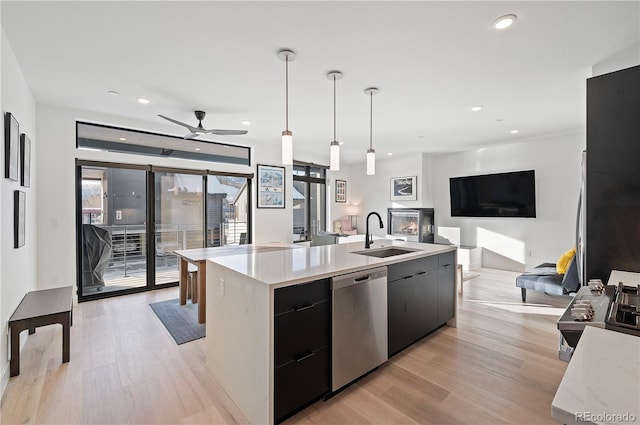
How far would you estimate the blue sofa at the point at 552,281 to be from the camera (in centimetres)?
348

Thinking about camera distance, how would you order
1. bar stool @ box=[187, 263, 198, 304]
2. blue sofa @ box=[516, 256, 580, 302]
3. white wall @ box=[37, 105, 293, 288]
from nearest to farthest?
1. blue sofa @ box=[516, 256, 580, 302]
2. white wall @ box=[37, 105, 293, 288]
3. bar stool @ box=[187, 263, 198, 304]

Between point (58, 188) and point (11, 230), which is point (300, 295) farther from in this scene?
point (58, 188)

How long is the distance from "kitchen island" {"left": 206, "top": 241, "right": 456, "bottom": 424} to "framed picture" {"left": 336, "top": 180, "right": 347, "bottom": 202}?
5466 mm

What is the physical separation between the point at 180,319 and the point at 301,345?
222 centimetres

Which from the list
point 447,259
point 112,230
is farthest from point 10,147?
point 447,259

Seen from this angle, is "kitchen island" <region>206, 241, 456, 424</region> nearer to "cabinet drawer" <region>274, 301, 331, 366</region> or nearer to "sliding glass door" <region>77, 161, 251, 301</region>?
"cabinet drawer" <region>274, 301, 331, 366</region>

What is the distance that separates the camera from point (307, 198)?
23.7ft

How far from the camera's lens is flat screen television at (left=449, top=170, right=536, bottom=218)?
5574 mm

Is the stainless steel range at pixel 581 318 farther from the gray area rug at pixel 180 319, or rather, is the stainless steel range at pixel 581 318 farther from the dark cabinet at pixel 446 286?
the gray area rug at pixel 180 319

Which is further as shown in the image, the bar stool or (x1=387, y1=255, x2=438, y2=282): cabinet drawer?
the bar stool

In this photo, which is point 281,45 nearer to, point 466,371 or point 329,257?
point 329,257

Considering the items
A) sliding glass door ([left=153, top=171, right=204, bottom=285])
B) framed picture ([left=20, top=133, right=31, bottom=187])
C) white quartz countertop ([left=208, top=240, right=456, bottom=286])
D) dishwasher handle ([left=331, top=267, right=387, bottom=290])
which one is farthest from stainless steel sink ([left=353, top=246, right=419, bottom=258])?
sliding glass door ([left=153, top=171, right=204, bottom=285])

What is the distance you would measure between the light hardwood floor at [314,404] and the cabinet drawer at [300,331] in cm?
42

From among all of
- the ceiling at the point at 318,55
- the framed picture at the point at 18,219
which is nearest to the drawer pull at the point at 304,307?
the ceiling at the point at 318,55
